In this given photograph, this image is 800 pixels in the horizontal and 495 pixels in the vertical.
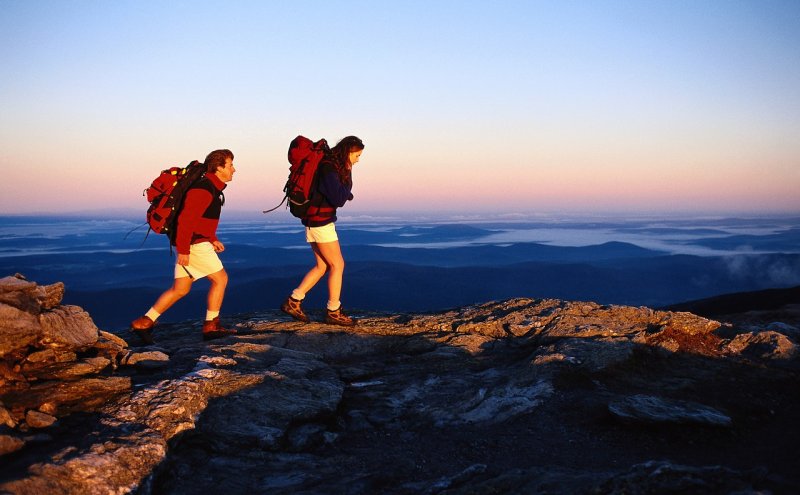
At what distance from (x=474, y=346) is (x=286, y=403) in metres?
3.59

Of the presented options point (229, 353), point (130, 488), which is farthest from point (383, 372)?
point (130, 488)

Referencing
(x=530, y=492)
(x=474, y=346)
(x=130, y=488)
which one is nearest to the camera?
(x=530, y=492)

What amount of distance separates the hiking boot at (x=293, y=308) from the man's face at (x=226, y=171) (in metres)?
2.34

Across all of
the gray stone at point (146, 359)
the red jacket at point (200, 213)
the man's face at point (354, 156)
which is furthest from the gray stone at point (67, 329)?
the man's face at point (354, 156)

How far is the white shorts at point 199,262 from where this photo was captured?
7469 millimetres

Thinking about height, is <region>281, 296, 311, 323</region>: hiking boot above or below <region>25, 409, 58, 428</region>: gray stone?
above

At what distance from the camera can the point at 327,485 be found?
4.33 metres

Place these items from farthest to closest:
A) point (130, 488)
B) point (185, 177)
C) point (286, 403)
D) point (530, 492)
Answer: point (185, 177), point (286, 403), point (130, 488), point (530, 492)

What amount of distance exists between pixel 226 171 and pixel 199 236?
1.02 metres

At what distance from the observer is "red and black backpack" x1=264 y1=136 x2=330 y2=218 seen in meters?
8.02

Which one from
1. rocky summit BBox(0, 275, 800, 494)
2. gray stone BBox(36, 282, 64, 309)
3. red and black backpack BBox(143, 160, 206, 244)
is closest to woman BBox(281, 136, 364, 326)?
rocky summit BBox(0, 275, 800, 494)

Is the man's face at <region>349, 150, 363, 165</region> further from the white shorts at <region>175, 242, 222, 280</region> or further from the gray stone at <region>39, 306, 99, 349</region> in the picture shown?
the gray stone at <region>39, 306, 99, 349</region>

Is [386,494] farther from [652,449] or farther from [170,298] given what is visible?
[170,298]

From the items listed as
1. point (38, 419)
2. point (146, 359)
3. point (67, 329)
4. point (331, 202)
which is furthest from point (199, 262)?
point (38, 419)
